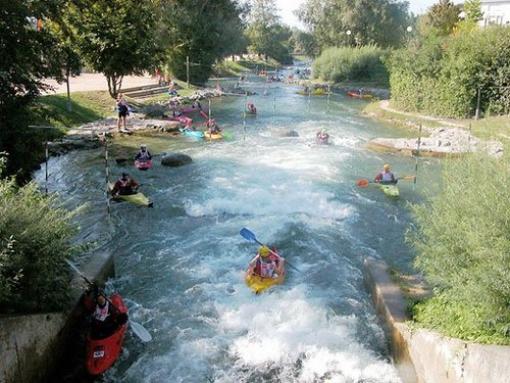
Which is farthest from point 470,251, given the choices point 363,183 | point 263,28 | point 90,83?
point 263,28

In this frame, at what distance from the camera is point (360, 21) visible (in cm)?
5631

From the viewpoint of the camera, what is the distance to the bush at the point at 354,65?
51.4 meters

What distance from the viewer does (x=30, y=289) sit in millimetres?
7953

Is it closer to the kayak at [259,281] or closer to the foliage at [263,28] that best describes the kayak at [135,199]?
the kayak at [259,281]

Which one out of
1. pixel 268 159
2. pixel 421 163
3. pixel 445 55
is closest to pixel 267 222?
pixel 268 159

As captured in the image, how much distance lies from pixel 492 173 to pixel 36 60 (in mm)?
11737

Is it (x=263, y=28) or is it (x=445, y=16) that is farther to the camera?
(x=263, y=28)

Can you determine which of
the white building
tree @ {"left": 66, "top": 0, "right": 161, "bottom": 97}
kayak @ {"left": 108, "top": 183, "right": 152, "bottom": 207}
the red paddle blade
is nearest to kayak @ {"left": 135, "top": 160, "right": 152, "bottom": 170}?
kayak @ {"left": 108, "top": 183, "right": 152, "bottom": 207}

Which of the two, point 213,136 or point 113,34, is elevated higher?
point 113,34

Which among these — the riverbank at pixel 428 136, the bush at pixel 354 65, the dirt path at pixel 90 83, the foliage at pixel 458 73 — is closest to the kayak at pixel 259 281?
the riverbank at pixel 428 136

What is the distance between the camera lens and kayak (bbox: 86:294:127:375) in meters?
8.64

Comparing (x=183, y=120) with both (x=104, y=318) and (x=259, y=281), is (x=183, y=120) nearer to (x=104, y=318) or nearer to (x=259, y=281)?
(x=259, y=281)

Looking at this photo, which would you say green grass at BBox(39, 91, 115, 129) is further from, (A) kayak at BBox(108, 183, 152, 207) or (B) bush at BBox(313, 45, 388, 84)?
(B) bush at BBox(313, 45, 388, 84)

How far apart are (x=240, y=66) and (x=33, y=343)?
229ft
